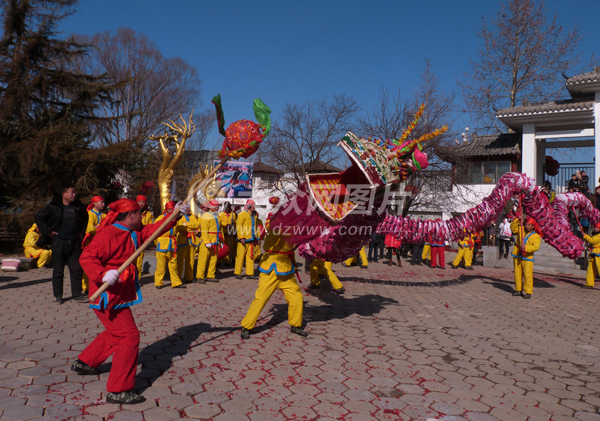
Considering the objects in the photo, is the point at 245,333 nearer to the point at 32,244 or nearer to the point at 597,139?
the point at 32,244

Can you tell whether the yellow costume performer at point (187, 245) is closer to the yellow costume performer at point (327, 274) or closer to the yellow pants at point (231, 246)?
the yellow pants at point (231, 246)

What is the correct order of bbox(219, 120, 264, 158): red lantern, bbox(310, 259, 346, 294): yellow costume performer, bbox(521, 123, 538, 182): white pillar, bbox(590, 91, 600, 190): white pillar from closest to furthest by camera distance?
bbox(219, 120, 264, 158): red lantern, bbox(310, 259, 346, 294): yellow costume performer, bbox(590, 91, 600, 190): white pillar, bbox(521, 123, 538, 182): white pillar

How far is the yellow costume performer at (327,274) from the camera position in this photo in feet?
26.6

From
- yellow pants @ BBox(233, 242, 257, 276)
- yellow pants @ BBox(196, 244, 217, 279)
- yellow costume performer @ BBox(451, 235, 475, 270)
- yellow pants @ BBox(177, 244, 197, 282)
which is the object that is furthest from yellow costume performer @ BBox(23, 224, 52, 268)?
yellow costume performer @ BBox(451, 235, 475, 270)

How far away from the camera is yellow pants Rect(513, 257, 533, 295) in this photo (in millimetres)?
8375

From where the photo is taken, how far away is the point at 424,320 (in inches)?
246

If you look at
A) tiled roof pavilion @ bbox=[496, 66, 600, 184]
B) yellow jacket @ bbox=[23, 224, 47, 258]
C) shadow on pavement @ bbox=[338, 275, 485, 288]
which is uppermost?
tiled roof pavilion @ bbox=[496, 66, 600, 184]

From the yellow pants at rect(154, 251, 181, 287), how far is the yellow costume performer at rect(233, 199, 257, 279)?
1.85 metres

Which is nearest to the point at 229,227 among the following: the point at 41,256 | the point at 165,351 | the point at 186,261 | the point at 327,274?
the point at 186,261

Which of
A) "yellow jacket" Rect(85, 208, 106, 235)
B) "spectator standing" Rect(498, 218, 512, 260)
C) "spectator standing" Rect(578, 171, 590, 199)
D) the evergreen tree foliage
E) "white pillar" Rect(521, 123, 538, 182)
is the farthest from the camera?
"white pillar" Rect(521, 123, 538, 182)

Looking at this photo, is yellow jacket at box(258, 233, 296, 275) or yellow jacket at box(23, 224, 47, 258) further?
yellow jacket at box(23, 224, 47, 258)

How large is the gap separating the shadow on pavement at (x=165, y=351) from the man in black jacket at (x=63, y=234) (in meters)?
2.45

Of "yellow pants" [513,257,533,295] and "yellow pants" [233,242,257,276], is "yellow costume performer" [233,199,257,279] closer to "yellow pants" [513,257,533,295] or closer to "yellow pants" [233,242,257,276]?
"yellow pants" [233,242,257,276]

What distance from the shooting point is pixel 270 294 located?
17.0 feet
